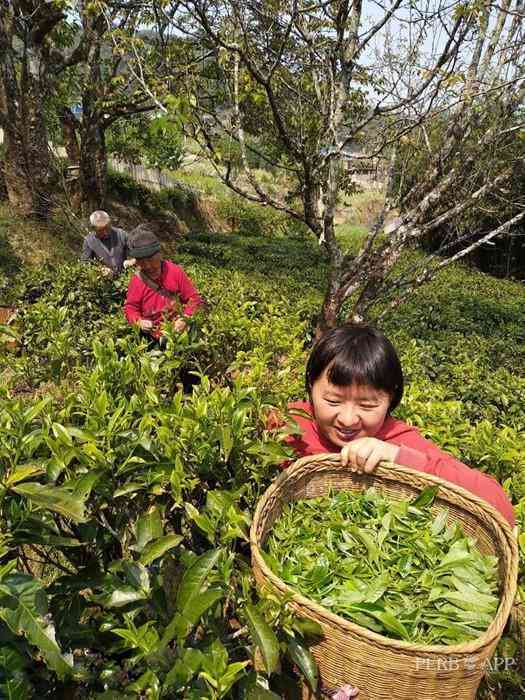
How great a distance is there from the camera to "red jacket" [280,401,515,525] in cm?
179

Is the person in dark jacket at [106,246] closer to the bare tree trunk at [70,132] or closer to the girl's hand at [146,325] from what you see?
the girl's hand at [146,325]

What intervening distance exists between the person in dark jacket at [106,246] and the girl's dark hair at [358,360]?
5.20m

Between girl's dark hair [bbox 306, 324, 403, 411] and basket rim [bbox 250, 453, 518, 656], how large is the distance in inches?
12.4

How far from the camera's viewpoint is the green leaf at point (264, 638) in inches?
39.7

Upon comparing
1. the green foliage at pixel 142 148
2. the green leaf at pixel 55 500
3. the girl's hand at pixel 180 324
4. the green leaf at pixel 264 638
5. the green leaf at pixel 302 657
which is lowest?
the green leaf at pixel 302 657

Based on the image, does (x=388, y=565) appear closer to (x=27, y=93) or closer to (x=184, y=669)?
(x=184, y=669)

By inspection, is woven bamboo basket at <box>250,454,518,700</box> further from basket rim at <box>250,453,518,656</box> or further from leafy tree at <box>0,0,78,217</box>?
leafy tree at <box>0,0,78,217</box>

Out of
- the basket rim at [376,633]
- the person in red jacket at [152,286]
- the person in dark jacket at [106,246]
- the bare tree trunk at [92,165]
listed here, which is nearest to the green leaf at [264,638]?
the basket rim at [376,633]

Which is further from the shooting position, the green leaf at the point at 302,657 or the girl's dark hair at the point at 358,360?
the girl's dark hair at the point at 358,360

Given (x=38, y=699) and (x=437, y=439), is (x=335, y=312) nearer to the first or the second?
(x=437, y=439)

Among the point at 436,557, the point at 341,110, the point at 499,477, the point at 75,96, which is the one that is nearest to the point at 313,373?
the point at 436,557

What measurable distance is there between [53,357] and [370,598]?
2.26 metres

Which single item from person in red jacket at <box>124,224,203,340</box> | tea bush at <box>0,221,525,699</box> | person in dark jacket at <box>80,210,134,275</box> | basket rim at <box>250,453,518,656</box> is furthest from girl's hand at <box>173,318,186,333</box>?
person in dark jacket at <box>80,210,134,275</box>

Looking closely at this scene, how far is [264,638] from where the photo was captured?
1.04m
